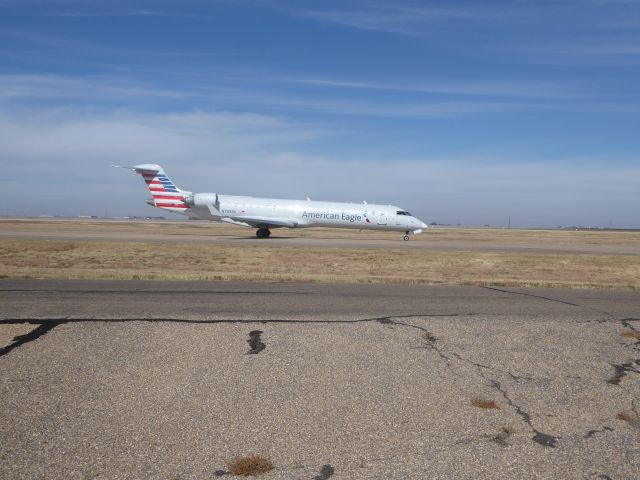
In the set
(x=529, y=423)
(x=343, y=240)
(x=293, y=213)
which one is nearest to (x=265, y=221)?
(x=293, y=213)

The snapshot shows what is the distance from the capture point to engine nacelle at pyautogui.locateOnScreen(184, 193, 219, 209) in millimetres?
45344

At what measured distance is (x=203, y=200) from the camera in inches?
1790

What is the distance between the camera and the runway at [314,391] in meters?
4.83

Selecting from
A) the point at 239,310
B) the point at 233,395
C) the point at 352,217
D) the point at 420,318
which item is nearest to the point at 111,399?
the point at 233,395

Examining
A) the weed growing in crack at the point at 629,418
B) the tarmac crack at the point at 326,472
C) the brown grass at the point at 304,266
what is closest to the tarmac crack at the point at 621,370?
the weed growing in crack at the point at 629,418

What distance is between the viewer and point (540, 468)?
4.74 metres

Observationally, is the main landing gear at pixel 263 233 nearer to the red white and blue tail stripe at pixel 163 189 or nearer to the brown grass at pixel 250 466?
the red white and blue tail stripe at pixel 163 189

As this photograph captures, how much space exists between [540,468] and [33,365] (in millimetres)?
6046

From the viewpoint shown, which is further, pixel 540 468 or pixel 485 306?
pixel 485 306

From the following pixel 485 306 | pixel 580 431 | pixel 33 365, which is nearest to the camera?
pixel 580 431

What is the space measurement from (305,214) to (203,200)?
8.41 metres

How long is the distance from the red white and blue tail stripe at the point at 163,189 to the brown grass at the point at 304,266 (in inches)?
794

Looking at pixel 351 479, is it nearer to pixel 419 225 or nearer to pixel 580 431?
pixel 580 431

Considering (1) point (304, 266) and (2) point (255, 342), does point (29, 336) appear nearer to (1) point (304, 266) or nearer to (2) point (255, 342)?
(2) point (255, 342)
